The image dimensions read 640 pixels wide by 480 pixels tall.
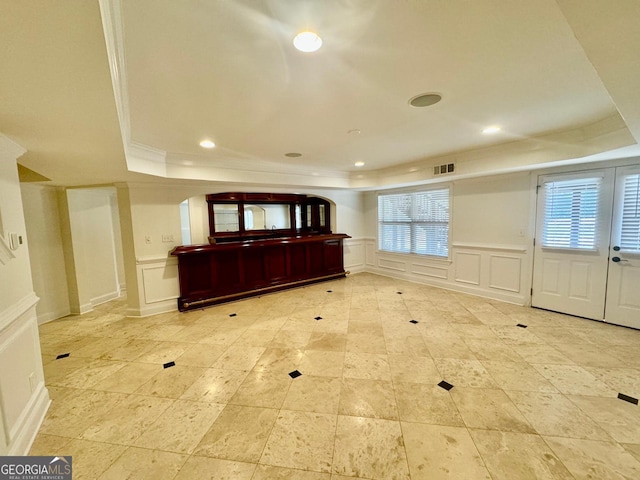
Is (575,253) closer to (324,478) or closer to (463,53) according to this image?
(463,53)

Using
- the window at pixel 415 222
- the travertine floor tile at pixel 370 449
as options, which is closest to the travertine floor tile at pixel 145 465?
the travertine floor tile at pixel 370 449

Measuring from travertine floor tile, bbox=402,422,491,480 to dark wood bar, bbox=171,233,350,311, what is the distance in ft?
11.6

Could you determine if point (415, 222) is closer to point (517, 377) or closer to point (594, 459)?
point (517, 377)

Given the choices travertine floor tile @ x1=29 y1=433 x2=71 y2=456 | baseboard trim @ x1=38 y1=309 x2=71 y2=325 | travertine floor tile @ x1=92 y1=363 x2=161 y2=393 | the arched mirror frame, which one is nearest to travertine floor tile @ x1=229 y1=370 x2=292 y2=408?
travertine floor tile @ x1=92 y1=363 x2=161 y2=393

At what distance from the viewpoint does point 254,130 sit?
106 inches

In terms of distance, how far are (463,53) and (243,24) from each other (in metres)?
1.31

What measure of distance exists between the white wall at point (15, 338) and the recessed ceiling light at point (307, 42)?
7.05 ft

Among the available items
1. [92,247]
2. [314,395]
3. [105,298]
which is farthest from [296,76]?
[105,298]

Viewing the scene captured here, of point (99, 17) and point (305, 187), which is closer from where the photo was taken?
point (99, 17)

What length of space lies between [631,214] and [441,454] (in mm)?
3835

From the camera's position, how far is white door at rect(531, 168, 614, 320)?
3223 mm

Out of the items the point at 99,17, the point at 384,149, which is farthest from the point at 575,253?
the point at 99,17

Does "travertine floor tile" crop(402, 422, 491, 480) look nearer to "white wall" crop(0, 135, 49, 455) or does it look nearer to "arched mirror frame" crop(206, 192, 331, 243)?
"white wall" crop(0, 135, 49, 455)

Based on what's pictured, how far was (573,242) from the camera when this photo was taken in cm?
344
